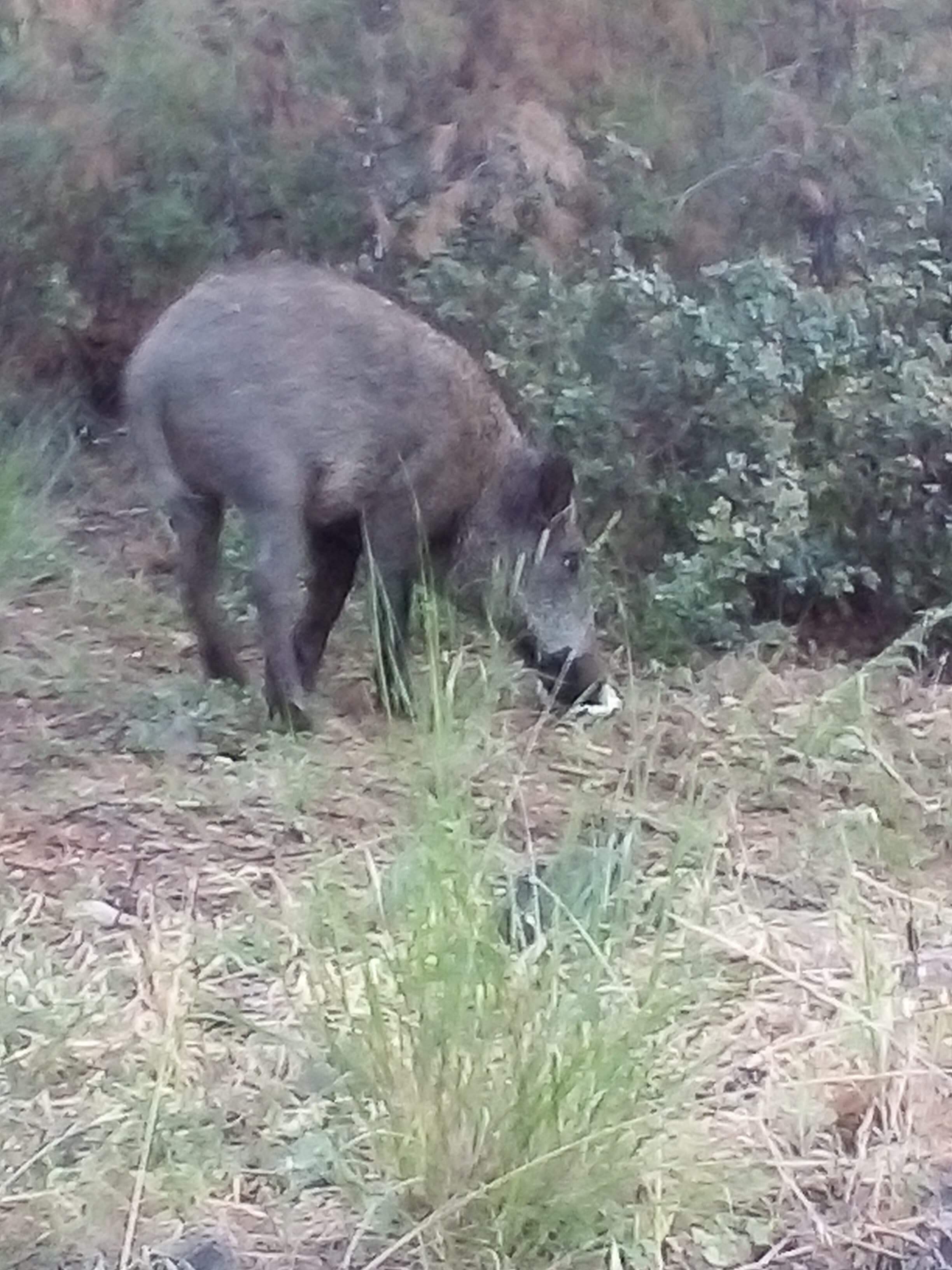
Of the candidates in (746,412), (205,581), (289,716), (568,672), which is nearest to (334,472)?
(205,581)

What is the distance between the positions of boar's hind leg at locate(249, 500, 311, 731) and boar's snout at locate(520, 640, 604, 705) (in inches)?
32.7

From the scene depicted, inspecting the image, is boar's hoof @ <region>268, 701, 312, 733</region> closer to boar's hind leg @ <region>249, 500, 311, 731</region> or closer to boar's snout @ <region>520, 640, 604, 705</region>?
boar's hind leg @ <region>249, 500, 311, 731</region>

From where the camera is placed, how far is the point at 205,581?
242 inches

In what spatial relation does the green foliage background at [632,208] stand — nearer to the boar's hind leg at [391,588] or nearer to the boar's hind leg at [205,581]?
the boar's hind leg at [391,588]

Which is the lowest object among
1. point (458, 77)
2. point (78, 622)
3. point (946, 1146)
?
point (78, 622)

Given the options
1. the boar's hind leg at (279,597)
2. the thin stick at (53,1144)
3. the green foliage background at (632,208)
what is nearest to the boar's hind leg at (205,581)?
the boar's hind leg at (279,597)

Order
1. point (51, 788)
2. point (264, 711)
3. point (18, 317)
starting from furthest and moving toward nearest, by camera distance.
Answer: point (18, 317), point (264, 711), point (51, 788)

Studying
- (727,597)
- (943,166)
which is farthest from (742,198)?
(727,597)

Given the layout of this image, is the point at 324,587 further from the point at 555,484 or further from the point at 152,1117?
the point at 152,1117

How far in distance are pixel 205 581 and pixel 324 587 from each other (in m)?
0.42

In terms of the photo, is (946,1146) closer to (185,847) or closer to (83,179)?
(185,847)

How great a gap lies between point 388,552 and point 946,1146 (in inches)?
122

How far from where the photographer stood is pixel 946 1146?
342cm

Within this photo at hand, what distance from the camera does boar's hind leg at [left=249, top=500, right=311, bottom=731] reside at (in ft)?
18.8
